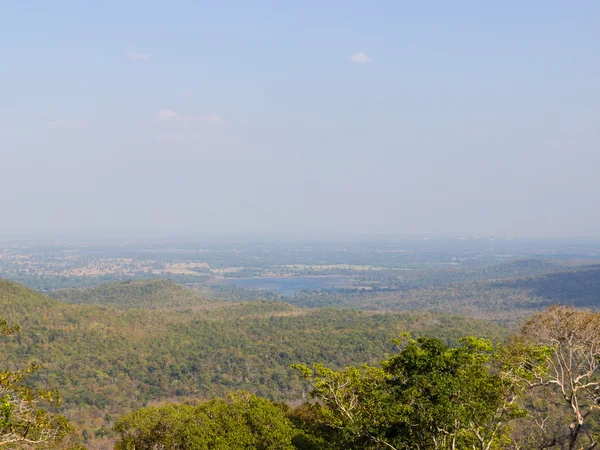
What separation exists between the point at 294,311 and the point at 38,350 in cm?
6037

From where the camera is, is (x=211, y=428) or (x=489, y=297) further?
(x=489, y=297)

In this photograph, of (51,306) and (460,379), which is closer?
(460,379)

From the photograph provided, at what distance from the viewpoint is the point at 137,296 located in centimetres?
13250

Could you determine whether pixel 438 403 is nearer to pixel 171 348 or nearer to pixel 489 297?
pixel 171 348

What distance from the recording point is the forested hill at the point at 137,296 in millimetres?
126812

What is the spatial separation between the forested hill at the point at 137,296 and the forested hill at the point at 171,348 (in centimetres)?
2576

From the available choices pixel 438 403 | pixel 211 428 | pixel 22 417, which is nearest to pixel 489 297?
pixel 211 428

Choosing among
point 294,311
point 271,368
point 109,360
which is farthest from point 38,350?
point 294,311

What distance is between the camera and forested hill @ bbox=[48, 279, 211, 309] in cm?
12681

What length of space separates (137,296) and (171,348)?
61.0 m

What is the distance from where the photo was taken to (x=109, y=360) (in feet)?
228

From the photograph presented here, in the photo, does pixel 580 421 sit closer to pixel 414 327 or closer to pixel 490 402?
pixel 490 402

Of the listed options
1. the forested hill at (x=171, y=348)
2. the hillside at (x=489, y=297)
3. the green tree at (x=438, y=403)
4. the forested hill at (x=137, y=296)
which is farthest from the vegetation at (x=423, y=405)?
the hillside at (x=489, y=297)

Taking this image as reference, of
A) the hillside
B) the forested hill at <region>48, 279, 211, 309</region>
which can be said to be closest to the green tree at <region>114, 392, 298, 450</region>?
the forested hill at <region>48, 279, 211, 309</region>
